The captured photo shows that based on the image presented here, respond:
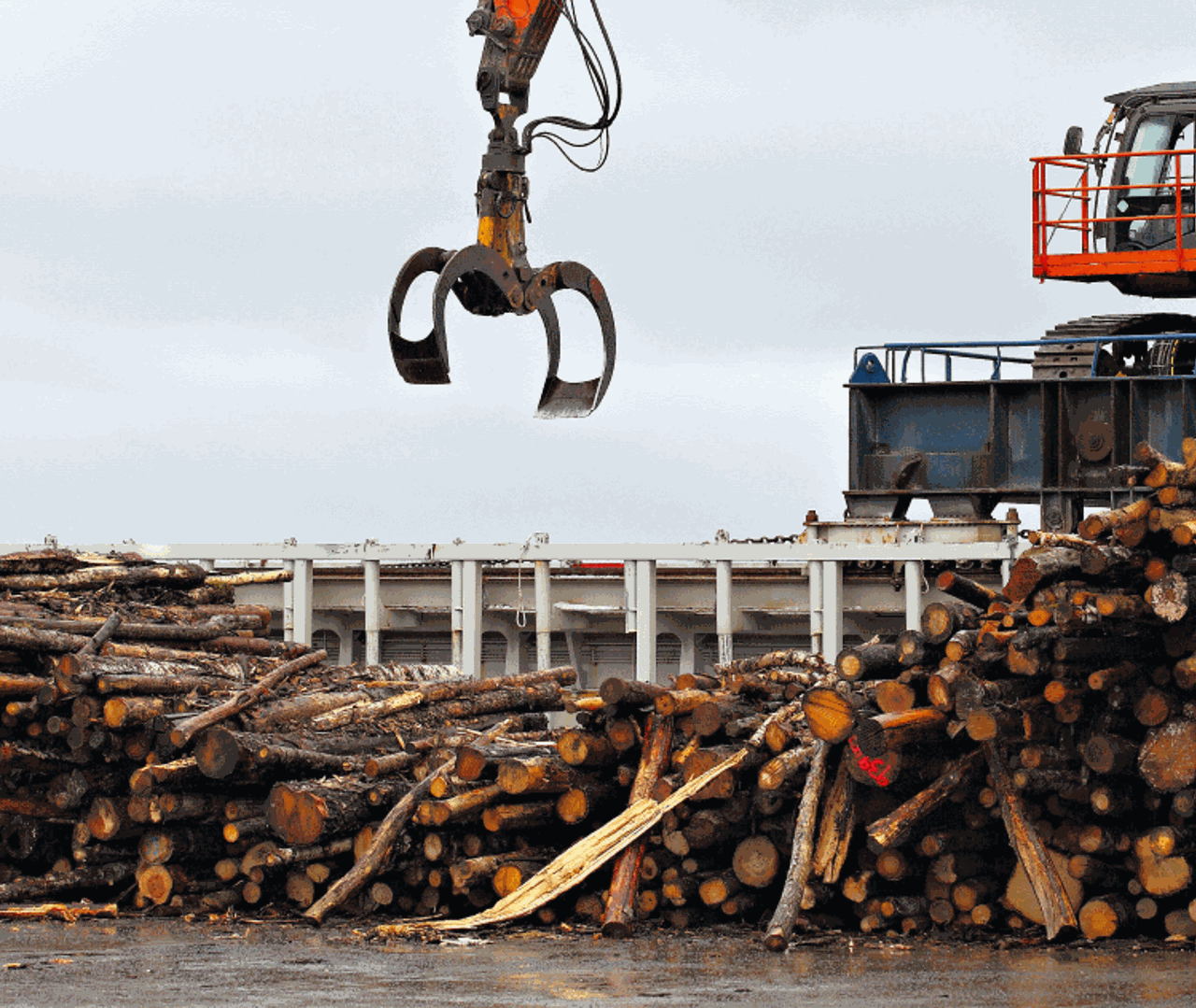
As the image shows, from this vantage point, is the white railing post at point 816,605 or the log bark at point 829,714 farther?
the white railing post at point 816,605

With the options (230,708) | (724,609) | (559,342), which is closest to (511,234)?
(559,342)

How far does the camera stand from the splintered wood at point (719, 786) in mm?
9648

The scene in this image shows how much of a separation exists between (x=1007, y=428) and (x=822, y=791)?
11.2 metres

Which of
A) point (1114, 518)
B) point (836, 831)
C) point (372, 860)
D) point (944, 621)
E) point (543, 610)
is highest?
point (1114, 518)

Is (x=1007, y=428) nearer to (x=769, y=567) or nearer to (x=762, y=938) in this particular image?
(x=769, y=567)

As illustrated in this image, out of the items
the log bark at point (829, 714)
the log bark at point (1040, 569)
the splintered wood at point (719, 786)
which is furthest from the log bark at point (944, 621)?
the log bark at point (829, 714)

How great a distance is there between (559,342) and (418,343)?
1142 millimetres

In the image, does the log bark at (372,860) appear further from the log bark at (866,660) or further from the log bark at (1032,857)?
the log bark at (1032,857)

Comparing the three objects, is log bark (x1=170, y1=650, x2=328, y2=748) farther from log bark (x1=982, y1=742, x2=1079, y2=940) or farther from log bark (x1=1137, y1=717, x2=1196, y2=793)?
log bark (x1=1137, y1=717, x2=1196, y2=793)

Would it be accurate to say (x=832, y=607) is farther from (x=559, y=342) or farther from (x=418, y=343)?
(x=418, y=343)

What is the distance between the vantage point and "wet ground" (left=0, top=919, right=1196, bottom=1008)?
8.29m

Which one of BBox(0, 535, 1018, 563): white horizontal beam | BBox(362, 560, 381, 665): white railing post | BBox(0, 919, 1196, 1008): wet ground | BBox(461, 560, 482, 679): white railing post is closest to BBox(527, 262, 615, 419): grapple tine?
BBox(0, 919, 1196, 1008): wet ground

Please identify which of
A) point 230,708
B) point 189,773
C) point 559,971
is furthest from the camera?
point 230,708

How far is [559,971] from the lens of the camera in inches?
351
